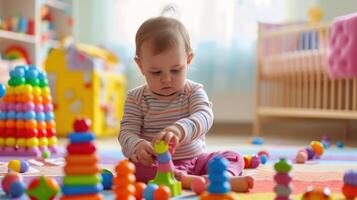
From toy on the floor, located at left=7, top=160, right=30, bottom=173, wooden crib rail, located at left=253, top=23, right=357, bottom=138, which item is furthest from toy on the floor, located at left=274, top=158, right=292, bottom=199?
wooden crib rail, located at left=253, top=23, right=357, bottom=138

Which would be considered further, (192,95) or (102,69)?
(102,69)

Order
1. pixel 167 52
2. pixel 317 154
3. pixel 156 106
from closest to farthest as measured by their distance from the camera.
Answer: pixel 167 52
pixel 156 106
pixel 317 154

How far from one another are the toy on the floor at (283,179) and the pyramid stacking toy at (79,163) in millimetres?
282

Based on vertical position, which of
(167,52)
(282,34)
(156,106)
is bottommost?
(156,106)

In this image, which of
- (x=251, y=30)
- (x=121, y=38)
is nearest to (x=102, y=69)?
(x=121, y=38)

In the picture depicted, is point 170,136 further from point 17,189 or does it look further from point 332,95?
point 332,95

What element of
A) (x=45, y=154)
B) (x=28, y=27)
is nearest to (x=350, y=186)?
(x=45, y=154)

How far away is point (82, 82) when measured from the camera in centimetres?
267

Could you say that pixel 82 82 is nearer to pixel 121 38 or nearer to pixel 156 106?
pixel 121 38

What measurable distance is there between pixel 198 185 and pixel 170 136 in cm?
11

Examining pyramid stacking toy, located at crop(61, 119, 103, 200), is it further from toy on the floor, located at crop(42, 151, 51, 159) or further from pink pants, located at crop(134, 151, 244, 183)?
toy on the floor, located at crop(42, 151, 51, 159)

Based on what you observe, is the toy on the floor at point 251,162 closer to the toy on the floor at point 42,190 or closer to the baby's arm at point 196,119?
the baby's arm at point 196,119

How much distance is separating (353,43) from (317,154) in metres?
0.70

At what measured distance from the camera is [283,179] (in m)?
0.80
